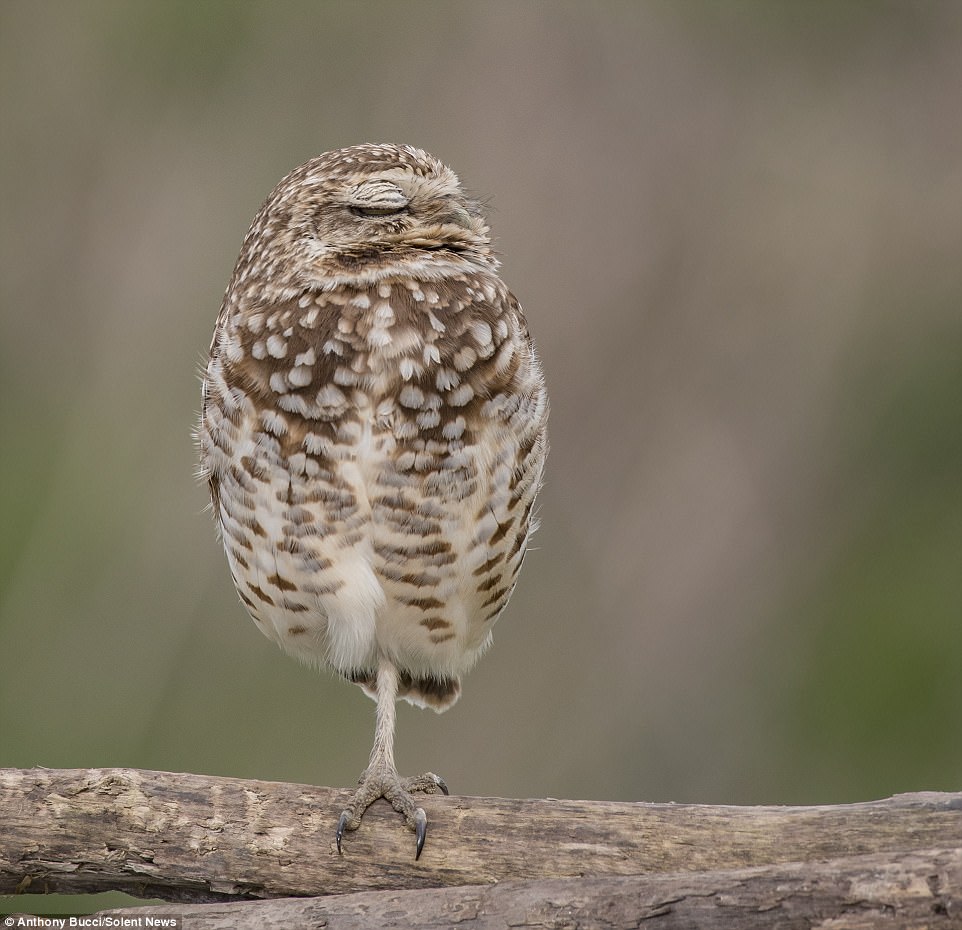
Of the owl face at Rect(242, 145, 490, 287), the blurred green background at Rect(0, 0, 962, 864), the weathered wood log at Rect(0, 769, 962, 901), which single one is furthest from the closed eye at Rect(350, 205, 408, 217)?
the blurred green background at Rect(0, 0, 962, 864)

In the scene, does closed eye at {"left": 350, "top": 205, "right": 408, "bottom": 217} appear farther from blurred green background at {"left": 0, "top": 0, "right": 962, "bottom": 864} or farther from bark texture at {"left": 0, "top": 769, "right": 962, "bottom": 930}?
blurred green background at {"left": 0, "top": 0, "right": 962, "bottom": 864}

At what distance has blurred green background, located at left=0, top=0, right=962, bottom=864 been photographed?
704cm

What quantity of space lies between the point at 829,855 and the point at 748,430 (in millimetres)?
5098

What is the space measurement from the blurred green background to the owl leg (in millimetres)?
3252

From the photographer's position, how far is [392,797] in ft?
10.7

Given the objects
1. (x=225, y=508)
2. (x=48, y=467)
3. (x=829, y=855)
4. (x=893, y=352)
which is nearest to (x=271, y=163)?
(x=48, y=467)

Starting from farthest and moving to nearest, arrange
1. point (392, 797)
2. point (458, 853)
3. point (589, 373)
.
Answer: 1. point (589, 373)
2. point (392, 797)
3. point (458, 853)

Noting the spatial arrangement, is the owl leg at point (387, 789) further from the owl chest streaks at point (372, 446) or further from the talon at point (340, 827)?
the owl chest streaks at point (372, 446)

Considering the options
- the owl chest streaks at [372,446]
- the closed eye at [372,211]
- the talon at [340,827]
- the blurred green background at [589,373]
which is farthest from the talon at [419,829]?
the blurred green background at [589,373]

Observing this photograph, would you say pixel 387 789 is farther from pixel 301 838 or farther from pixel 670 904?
pixel 670 904

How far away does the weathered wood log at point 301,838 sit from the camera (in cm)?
297

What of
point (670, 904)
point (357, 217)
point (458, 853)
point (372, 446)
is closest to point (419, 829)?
point (458, 853)

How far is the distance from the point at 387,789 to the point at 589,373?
14.5ft

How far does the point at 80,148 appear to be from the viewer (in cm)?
785
